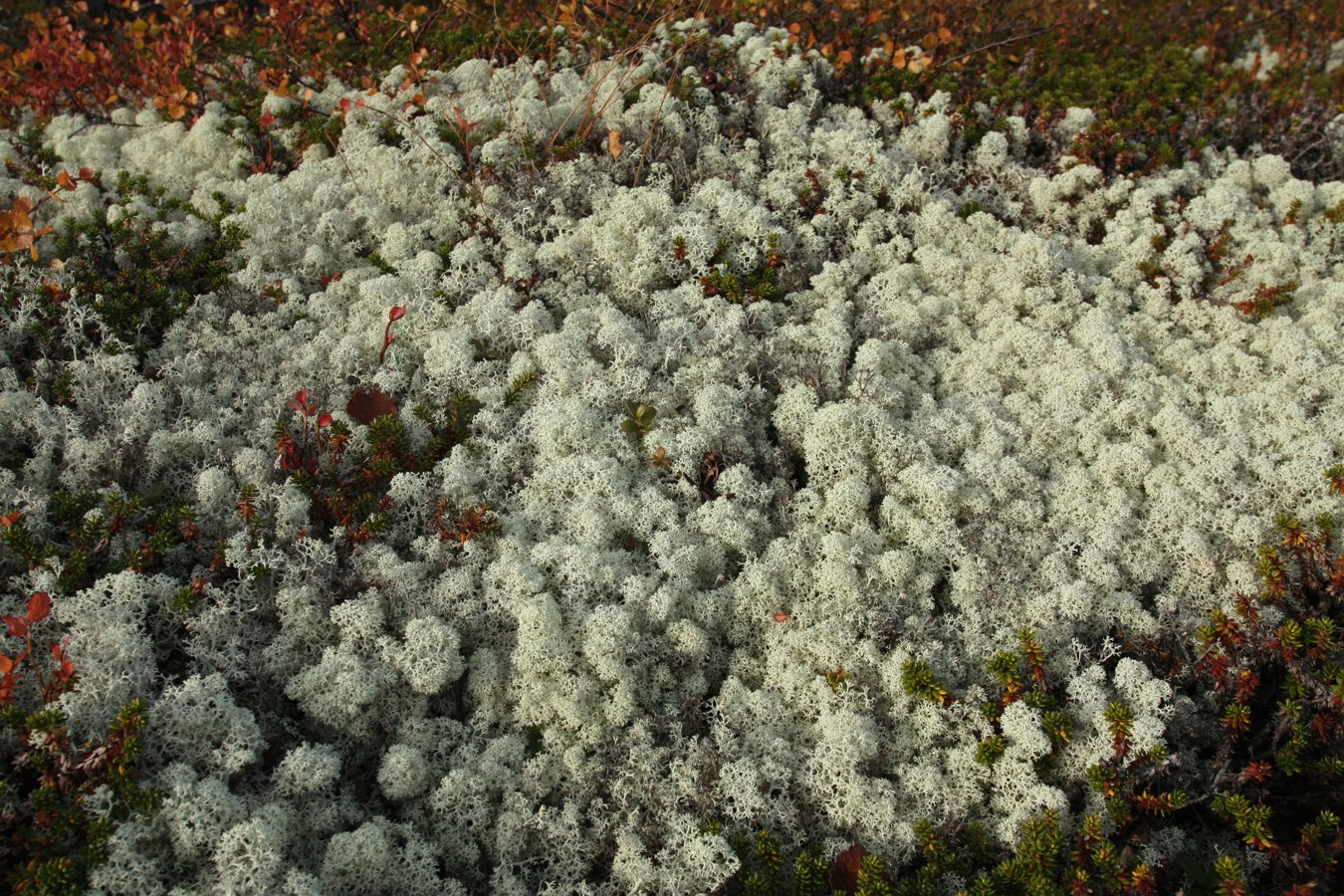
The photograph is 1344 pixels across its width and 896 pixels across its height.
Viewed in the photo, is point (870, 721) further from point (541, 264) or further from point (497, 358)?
point (541, 264)

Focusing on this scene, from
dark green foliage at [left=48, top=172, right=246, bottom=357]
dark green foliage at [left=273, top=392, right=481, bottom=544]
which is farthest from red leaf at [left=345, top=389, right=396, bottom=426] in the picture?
dark green foliage at [left=48, top=172, right=246, bottom=357]

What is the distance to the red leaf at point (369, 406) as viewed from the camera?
4168mm

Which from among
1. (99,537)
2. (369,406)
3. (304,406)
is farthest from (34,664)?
(369,406)

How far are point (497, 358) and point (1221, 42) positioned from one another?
726cm

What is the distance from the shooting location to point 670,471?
3.98 meters

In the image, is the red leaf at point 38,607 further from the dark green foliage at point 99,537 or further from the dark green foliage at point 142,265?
the dark green foliage at point 142,265

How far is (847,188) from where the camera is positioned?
530 cm

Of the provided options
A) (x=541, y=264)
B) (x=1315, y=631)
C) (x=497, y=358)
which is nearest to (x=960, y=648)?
(x=1315, y=631)

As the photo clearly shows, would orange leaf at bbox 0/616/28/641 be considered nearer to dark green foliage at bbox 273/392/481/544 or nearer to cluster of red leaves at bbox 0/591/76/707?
cluster of red leaves at bbox 0/591/76/707

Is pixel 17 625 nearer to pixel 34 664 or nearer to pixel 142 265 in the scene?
pixel 34 664

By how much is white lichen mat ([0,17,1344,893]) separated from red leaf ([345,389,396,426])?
0.25ft

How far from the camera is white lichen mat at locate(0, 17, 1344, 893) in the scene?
121 inches

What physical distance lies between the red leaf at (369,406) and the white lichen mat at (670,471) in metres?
0.08

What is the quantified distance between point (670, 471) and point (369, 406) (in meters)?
1.48
